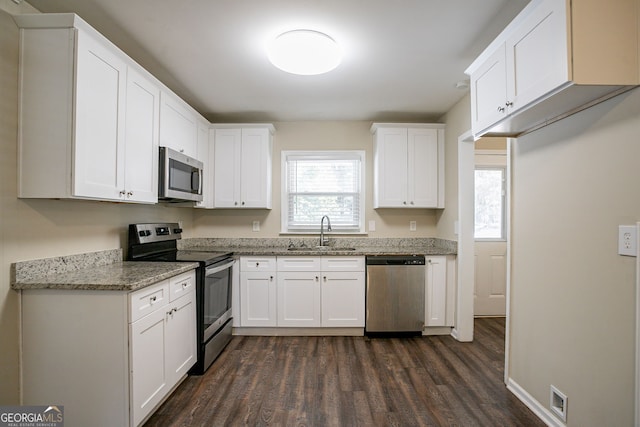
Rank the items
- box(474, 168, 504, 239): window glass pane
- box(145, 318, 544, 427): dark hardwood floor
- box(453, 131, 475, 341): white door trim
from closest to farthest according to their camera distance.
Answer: box(145, 318, 544, 427): dark hardwood floor, box(453, 131, 475, 341): white door trim, box(474, 168, 504, 239): window glass pane

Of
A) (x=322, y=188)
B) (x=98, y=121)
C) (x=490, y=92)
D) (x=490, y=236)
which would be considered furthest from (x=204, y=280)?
(x=490, y=236)

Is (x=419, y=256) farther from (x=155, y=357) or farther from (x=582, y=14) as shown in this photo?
(x=155, y=357)

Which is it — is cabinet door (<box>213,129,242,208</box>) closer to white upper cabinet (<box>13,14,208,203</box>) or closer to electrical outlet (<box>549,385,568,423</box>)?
white upper cabinet (<box>13,14,208,203</box>)

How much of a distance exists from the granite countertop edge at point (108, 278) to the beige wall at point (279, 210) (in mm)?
1556

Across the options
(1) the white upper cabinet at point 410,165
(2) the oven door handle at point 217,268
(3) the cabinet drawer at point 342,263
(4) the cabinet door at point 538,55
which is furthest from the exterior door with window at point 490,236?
(2) the oven door handle at point 217,268

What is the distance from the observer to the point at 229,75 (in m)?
2.60

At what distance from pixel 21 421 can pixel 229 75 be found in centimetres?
273

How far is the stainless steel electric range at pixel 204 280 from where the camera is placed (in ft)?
7.91

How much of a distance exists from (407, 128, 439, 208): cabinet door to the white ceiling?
389 mm

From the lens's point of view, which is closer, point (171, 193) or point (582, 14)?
point (582, 14)

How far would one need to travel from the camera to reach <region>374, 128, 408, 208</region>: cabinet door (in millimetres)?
3441

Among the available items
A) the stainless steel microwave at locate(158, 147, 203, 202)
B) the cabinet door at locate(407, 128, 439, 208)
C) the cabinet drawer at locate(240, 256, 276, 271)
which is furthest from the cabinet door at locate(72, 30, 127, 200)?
the cabinet door at locate(407, 128, 439, 208)

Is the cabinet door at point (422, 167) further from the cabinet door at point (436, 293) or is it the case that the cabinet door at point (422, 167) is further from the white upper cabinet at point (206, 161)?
the white upper cabinet at point (206, 161)

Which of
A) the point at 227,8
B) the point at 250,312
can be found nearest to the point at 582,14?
the point at 227,8
